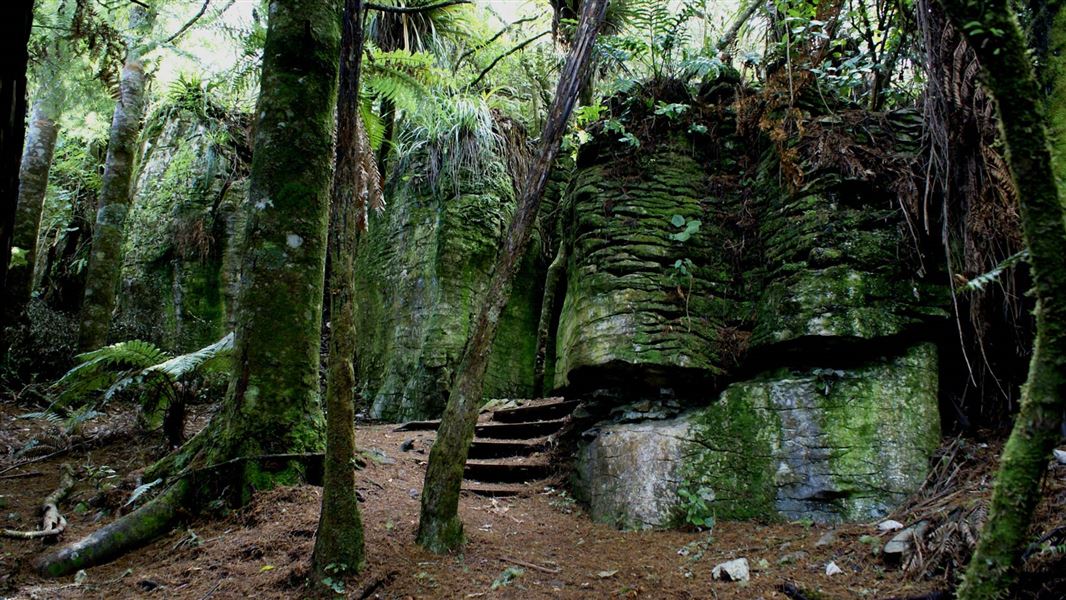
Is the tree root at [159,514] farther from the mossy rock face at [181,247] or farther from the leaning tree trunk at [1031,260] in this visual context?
the mossy rock face at [181,247]

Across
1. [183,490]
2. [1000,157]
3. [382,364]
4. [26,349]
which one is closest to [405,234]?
[382,364]

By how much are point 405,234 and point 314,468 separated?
19.6 ft

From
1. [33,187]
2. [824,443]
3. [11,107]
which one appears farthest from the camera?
[33,187]

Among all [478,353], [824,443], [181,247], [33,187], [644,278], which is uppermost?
[33,187]

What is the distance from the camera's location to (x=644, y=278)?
18.2ft

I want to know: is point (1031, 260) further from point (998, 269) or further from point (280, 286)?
point (280, 286)

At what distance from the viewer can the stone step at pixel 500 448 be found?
670 centimetres

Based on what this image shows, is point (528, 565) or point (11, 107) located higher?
point (11, 107)

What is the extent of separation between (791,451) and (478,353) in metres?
2.54

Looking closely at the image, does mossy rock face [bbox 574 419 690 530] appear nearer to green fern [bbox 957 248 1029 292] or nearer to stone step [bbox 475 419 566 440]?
stone step [bbox 475 419 566 440]

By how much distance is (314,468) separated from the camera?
4199mm

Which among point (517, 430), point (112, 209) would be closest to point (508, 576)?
point (517, 430)

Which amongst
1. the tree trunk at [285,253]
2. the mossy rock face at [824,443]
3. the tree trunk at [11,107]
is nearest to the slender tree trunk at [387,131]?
the tree trunk at [285,253]

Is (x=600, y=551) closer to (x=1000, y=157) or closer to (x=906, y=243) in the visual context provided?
(x=906, y=243)
